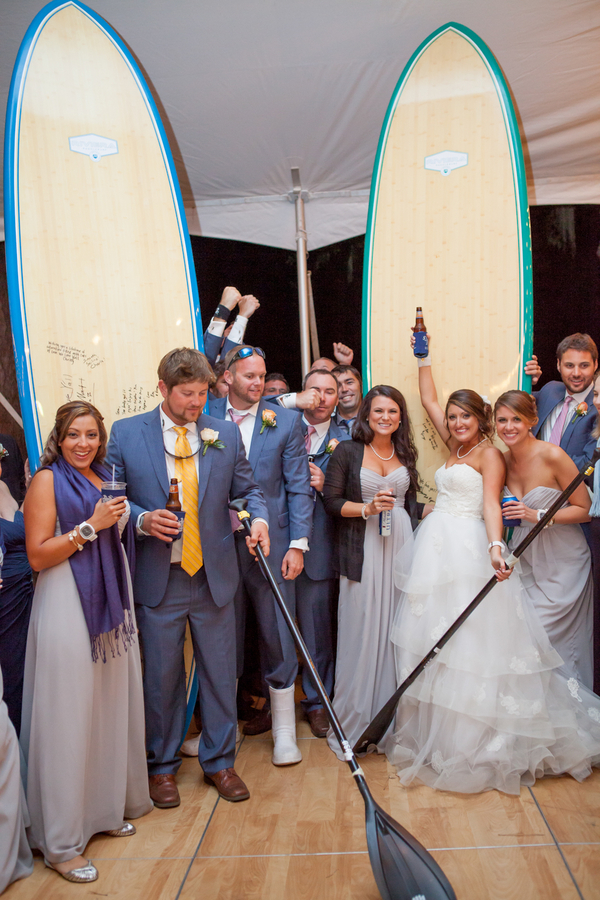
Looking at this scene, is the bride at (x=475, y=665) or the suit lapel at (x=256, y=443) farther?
the suit lapel at (x=256, y=443)

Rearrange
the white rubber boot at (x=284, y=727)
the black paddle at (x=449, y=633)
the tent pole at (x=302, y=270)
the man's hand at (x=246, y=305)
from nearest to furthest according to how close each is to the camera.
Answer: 1. the black paddle at (x=449, y=633)
2. the white rubber boot at (x=284, y=727)
3. the man's hand at (x=246, y=305)
4. the tent pole at (x=302, y=270)

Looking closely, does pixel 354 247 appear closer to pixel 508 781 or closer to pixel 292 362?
pixel 292 362

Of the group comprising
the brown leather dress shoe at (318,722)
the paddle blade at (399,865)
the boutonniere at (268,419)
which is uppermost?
the boutonniere at (268,419)

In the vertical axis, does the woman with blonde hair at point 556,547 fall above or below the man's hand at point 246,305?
below

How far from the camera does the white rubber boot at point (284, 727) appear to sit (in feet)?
9.26

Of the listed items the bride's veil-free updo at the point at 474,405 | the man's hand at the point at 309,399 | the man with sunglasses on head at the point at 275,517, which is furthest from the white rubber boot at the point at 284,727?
the bride's veil-free updo at the point at 474,405

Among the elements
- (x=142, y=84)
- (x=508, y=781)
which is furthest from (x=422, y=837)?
(x=142, y=84)

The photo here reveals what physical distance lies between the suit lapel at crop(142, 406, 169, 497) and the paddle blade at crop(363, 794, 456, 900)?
49.9 inches

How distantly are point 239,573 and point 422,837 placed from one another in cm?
116

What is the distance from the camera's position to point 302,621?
319 cm

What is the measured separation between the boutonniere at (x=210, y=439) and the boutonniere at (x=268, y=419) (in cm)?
39

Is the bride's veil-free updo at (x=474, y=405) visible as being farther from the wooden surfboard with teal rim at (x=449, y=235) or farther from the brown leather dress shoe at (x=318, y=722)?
the brown leather dress shoe at (x=318, y=722)

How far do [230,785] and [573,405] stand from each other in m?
2.16

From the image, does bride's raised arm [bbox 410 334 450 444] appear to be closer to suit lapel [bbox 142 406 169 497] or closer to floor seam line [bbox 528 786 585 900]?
suit lapel [bbox 142 406 169 497]
